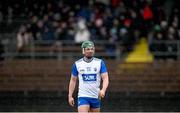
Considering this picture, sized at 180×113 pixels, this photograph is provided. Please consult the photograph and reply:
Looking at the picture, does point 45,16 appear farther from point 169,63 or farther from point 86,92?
point 86,92

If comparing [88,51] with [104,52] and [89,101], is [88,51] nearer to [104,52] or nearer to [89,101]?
[89,101]

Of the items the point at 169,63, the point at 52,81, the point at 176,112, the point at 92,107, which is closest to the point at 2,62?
the point at 52,81

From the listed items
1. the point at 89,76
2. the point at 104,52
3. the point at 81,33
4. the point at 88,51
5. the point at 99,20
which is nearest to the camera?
the point at 88,51

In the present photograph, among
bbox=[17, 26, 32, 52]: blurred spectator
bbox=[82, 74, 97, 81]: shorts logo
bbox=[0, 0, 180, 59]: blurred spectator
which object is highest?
bbox=[0, 0, 180, 59]: blurred spectator

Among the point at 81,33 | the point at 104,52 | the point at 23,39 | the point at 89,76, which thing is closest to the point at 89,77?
the point at 89,76

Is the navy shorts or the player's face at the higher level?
the player's face

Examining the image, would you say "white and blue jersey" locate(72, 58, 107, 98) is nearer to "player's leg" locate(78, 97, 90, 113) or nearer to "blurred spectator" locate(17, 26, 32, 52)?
"player's leg" locate(78, 97, 90, 113)

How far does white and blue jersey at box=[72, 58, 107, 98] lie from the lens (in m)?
11.2

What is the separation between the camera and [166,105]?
61.7ft

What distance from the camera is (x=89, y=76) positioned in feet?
36.8

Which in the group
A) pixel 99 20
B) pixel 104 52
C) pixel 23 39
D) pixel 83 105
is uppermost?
pixel 99 20

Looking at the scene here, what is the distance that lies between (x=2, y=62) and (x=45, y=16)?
262cm

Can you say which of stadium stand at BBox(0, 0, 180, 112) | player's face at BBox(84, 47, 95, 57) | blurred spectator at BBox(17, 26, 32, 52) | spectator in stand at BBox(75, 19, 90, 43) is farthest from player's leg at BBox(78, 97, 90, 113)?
blurred spectator at BBox(17, 26, 32, 52)

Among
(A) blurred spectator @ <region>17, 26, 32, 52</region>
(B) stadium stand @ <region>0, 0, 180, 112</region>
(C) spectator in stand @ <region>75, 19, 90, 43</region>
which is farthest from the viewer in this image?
(A) blurred spectator @ <region>17, 26, 32, 52</region>
